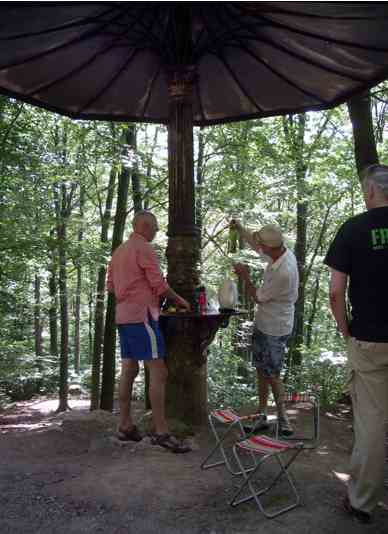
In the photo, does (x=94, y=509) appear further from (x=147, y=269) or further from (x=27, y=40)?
(x=27, y=40)

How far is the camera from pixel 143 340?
4.14 m

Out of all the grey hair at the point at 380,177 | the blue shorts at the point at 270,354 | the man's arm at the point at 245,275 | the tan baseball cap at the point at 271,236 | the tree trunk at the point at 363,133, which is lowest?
the blue shorts at the point at 270,354

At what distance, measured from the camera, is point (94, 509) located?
3.00 meters

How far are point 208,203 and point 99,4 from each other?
810cm

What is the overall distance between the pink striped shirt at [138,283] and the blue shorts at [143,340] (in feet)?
0.21

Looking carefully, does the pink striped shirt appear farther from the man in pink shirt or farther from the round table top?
the round table top

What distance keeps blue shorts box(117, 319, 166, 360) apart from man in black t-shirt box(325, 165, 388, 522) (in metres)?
1.75

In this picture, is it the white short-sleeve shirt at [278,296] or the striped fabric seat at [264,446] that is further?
the white short-sleeve shirt at [278,296]

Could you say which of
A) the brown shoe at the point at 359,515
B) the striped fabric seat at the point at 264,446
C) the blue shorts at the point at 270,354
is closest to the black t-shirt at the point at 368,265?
the striped fabric seat at the point at 264,446

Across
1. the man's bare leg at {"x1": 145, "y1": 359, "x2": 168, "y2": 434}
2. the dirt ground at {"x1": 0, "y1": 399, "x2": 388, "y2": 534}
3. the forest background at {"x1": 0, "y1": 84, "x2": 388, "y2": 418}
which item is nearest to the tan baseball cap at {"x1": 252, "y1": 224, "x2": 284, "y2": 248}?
the man's bare leg at {"x1": 145, "y1": 359, "x2": 168, "y2": 434}

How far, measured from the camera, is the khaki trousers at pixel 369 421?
2.81m

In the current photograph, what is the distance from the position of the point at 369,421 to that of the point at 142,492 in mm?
1628

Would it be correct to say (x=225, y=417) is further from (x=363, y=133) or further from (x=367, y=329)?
(x=363, y=133)

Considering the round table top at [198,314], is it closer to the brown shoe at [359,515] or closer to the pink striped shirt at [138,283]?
the pink striped shirt at [138,283]
